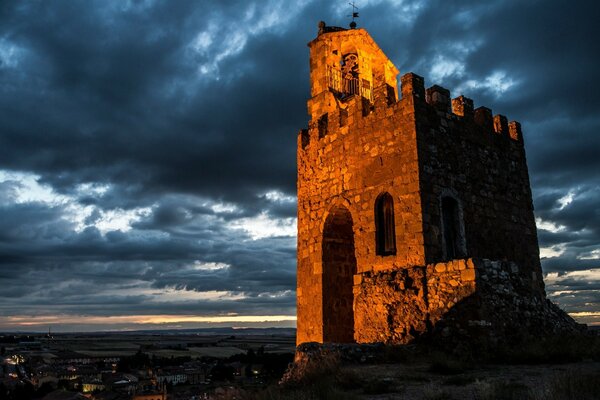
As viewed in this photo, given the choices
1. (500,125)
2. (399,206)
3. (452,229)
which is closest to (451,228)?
(452,229)

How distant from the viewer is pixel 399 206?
410 inches

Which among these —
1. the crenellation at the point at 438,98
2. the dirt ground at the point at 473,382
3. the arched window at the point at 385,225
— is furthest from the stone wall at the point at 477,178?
the dirt ground at the point at 473,382

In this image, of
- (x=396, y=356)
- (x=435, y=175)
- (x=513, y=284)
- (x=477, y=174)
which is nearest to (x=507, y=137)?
(x=477, y=174)

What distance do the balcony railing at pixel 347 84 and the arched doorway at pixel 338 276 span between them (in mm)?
3763

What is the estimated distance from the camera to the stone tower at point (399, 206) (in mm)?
9062

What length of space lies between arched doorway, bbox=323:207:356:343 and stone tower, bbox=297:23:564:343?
3cm

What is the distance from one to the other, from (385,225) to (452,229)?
4.92 feet

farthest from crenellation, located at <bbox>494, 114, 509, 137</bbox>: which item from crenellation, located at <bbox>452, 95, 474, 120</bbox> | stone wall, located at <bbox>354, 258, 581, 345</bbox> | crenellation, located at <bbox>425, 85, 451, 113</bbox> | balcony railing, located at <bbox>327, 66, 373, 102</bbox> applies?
stone wall, located at <bbox>354, 258, 581, 345</bbox>

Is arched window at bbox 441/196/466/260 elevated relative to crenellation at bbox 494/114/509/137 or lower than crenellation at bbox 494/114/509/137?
lower

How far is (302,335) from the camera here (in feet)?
41.6

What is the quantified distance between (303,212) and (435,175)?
414 cm

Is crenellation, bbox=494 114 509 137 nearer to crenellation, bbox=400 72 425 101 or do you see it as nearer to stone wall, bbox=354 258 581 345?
crenellation, bbox=400 72 425 101

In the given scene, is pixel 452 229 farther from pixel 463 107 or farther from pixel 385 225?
pixel 463 107

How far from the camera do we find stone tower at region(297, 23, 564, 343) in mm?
9062
